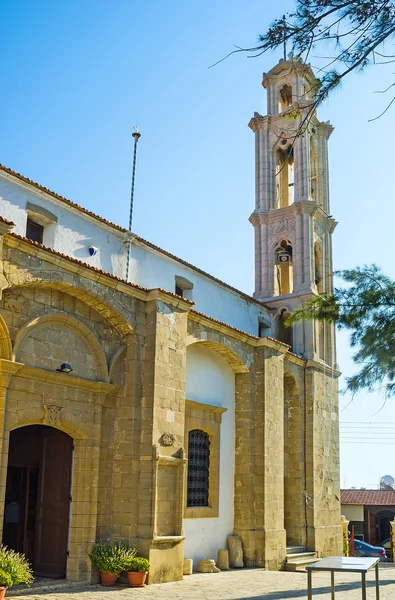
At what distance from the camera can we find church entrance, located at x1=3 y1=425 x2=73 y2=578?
13.2 meters

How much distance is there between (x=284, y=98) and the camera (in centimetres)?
2661

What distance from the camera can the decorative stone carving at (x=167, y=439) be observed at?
1418cm

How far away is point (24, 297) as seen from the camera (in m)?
12.4

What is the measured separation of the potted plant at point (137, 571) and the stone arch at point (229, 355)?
5574mm

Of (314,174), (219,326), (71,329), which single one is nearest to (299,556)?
(219,326)

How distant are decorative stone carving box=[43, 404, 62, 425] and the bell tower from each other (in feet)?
38.1

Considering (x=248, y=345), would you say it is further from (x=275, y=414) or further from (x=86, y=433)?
(x=86, y=433)

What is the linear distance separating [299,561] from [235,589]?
242 inches

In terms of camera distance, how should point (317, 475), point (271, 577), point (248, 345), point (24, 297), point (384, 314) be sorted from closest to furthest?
1. point (384, 314)
2. point (24, 297)
3. point (271, 577)
4. point (248, 345)
5. point (317, 475)

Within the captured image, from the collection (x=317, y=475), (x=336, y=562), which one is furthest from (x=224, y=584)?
(x=317, y=475)

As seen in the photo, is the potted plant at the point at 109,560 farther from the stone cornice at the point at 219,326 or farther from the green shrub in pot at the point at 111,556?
the stone cornice at the point at 219,326

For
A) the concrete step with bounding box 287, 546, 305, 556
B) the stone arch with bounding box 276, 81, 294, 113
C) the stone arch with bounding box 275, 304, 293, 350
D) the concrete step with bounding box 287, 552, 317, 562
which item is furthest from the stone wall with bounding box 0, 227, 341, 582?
the stone arch with bounding box 276, 81, 294, 113

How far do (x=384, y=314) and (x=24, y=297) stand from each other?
6291 mm

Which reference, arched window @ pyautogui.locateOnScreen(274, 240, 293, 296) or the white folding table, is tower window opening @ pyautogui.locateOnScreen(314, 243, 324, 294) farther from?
the white folding table
